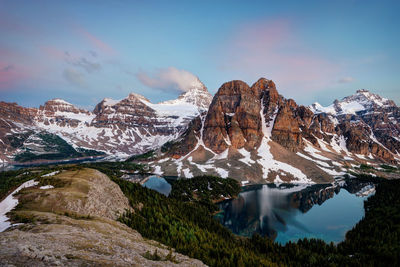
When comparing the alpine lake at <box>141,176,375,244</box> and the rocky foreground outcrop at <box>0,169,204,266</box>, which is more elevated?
the rocky foreground outcrop at <box>0,169,204,266</box>

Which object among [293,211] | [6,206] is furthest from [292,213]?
[6,206]

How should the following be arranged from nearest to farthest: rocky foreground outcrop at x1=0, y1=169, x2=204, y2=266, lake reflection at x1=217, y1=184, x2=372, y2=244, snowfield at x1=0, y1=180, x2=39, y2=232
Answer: rocky foreground outcrop at x1=0, y1=169, x2=204, y2=266 < snowfield at x1=0, y1=180, x2=39, y2=232 < lake reflection at x1=217, y1=184, x2=372, y2=244

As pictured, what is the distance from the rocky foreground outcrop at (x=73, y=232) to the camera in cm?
1644

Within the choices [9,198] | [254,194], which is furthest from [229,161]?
[9,198]

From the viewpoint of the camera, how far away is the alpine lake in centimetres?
7469

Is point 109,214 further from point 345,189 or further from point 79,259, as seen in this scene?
point 345,189

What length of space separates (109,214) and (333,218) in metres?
91.3

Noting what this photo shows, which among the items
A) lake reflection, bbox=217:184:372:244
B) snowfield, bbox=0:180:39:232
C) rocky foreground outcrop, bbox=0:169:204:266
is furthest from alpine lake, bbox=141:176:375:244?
snowfield, bbox=0:180:39:232

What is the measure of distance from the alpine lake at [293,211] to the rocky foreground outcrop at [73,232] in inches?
1936

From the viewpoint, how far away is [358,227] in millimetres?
71438

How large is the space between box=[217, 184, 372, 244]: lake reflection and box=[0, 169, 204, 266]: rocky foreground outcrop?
49.2 m

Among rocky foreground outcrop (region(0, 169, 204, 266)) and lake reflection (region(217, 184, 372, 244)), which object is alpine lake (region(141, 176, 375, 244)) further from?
rocky foreground outcrop (region(0, 169, 204, 266))

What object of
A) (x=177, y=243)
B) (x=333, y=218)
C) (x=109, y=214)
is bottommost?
(x=333, y=218)

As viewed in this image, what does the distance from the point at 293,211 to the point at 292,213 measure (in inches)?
134
